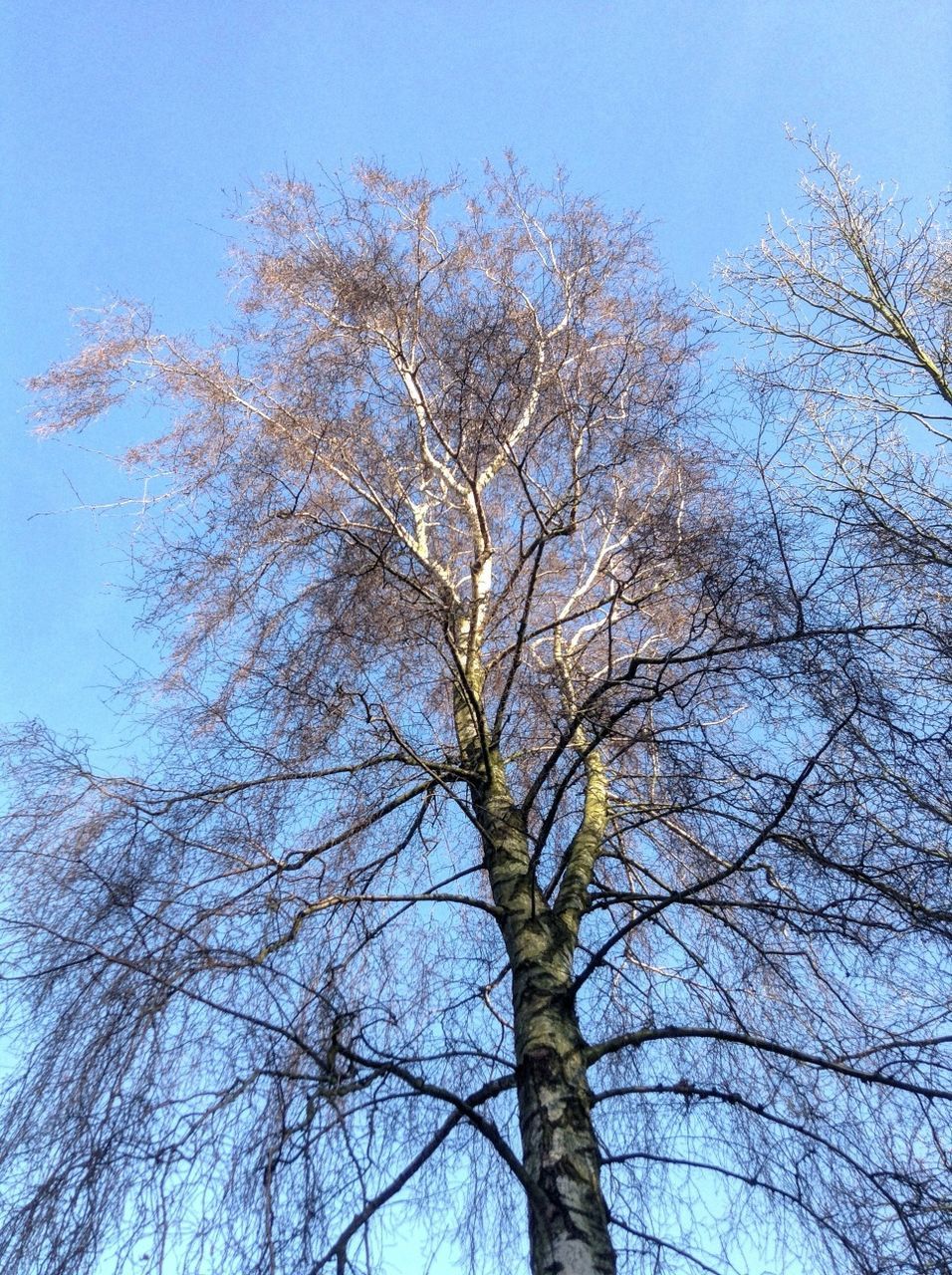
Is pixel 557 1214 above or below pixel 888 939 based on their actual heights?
below

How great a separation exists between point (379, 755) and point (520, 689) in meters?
1.03

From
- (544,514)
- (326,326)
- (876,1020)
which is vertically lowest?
(876,1020)

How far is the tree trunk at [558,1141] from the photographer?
277cm

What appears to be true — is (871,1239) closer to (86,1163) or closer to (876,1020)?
(876,1020)

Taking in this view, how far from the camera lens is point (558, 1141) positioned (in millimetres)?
3045

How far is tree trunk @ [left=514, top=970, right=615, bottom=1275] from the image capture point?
2.77 meters

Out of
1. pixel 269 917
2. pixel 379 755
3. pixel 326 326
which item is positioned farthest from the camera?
pixel 326 326

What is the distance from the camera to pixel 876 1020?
Answer: 410 cm

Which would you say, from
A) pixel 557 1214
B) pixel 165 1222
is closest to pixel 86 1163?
pixel 165 1222

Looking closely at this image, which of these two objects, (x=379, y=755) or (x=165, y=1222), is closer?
(x=165, y=1222)

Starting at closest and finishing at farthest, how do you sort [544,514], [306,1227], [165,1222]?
[165,1222] → [306,1227] → [544,514]

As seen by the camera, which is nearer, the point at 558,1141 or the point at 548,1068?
the point at 558,1141

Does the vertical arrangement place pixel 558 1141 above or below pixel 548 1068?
below

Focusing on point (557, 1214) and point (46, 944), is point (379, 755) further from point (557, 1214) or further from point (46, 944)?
point (557, 1214)
